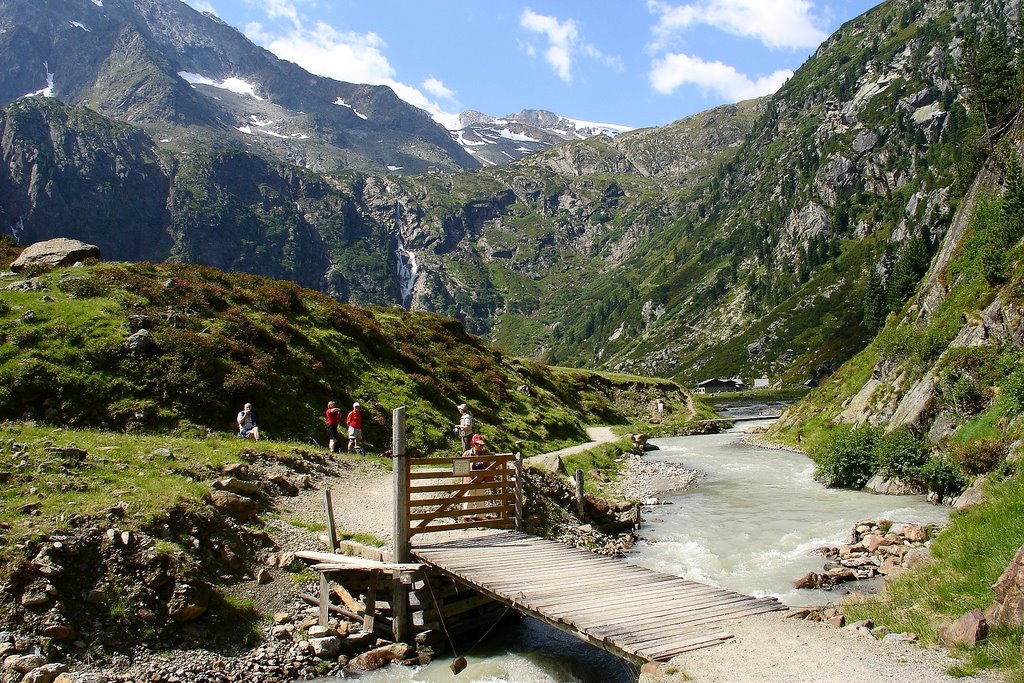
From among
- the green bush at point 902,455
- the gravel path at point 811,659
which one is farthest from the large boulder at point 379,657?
the green bush at point 902,455

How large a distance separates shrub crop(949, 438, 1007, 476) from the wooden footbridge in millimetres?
17594

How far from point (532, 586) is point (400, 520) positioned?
14.0 ft

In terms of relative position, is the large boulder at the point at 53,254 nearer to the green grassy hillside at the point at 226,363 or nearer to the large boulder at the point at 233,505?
the green grassy hillside at the point at 226,363

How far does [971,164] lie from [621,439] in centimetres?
5461

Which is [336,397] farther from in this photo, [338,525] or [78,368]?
[338,525]

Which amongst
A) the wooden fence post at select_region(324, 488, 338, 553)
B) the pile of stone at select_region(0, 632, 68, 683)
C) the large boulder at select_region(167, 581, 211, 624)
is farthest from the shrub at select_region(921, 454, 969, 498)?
the pile of stone at select_region(0, 632, 68, 683)

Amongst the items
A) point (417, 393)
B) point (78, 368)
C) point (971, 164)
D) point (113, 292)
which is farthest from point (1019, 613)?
point (971, 164)

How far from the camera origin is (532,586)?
1449 centimetres

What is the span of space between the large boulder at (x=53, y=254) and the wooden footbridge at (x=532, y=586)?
1270 inches

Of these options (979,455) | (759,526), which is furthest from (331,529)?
(979,455)

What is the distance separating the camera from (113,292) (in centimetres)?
3444

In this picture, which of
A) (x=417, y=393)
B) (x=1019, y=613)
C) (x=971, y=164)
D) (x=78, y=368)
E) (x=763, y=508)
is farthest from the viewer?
(x=971, y=164)

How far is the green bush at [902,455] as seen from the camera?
3175 centimetres

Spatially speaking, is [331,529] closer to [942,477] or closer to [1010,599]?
[1010,599]
